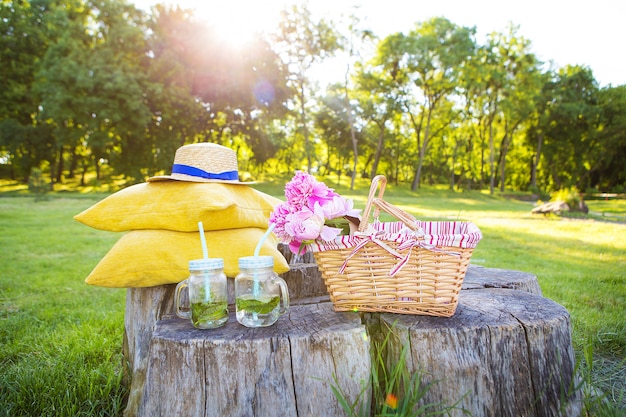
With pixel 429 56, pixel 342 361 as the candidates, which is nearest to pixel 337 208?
pixel 342 361

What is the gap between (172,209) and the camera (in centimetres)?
203

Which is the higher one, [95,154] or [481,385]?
[95,154]

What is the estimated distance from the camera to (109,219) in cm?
211

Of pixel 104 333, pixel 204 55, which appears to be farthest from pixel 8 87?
pixel 104 333

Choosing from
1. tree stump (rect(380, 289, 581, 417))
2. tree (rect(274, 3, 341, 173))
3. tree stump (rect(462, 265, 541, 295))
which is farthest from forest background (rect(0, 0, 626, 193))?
tree stump (rect(380, 289, 581, 417))

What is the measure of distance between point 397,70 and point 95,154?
21.8 meters

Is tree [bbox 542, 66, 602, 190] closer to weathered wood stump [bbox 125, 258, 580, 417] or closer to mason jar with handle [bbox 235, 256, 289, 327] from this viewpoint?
weathered wood stump [bbox 125, 258, 580, 417]

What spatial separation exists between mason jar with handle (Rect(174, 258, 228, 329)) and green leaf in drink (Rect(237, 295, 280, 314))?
0.10 metres

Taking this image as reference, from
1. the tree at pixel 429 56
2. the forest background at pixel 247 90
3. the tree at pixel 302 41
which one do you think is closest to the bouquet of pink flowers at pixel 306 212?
the forest background at pixel 247 90

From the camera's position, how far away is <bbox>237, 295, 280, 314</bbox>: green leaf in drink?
1.67 metres

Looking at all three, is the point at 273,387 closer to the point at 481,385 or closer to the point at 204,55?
the point at 481,385

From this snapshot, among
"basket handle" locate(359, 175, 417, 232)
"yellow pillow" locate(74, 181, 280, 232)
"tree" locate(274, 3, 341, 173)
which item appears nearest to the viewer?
"basket handle" locate(359, 175, 417, 232)

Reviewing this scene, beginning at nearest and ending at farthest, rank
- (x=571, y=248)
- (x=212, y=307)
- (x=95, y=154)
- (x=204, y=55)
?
(x=212, y=307)
(x=571, y=248)
(x=204, y=55)
(x=95, y=154)

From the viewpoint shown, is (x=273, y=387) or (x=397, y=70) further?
(x=397, y=70)
